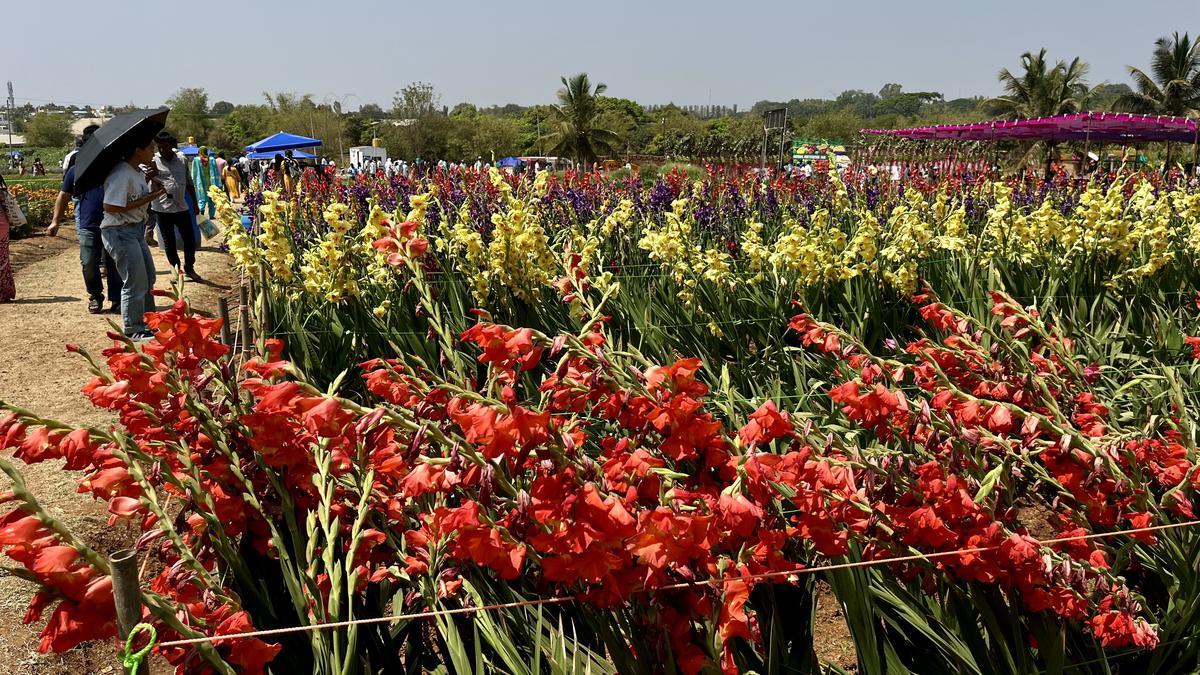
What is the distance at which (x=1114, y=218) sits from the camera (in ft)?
13.2

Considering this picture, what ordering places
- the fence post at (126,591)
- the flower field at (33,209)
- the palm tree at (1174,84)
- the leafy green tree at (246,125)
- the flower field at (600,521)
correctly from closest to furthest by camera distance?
the fence post at (126,591) < the flower field at (600,521) < the flower field at (33,209) < the palm tree at (1174,84) < the leafy green tree at (246,125)

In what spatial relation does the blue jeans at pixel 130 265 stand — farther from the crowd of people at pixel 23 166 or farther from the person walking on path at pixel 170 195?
the crowd of people at pixel 23 166

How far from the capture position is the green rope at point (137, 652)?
0.98 m

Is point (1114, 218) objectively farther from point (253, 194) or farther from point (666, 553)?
point (253, 194)

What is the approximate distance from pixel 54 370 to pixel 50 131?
7865cm

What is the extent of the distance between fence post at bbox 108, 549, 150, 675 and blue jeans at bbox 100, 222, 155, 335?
450 cm

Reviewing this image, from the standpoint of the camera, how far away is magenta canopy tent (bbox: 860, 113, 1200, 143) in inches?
642

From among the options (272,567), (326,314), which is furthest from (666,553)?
(326,314)

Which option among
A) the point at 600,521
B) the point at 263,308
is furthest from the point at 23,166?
the point at 600,521

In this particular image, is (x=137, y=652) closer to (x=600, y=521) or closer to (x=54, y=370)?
(x=600, y=521)

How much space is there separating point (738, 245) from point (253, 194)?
3870mm

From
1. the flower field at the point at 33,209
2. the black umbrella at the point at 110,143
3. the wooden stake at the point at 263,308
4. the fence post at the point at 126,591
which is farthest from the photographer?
the flower field at the point at 33,209

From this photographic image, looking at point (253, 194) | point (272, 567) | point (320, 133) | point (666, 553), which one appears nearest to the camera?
point (666, 553)

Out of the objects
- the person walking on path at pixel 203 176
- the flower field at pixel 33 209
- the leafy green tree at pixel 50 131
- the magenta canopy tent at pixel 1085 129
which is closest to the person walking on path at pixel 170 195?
the person walking on path at pixel 203 176
